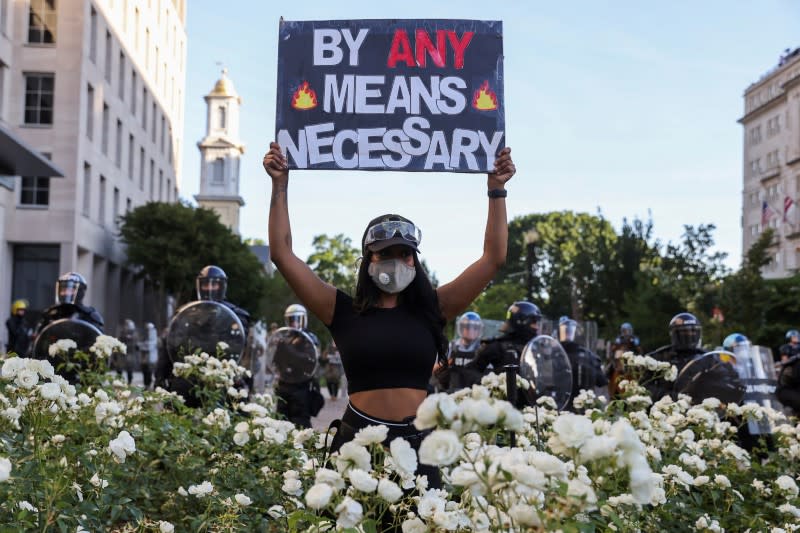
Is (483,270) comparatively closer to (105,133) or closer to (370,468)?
(370,468)

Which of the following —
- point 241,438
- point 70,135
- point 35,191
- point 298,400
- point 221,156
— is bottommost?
point 298,400

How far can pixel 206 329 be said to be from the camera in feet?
34.3

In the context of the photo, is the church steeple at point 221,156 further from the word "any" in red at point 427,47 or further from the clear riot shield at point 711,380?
the word "any" in red at point 427,47

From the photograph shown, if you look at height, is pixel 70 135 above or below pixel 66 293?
above

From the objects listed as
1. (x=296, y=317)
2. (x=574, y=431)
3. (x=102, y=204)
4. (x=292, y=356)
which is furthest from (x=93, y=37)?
(x=574, y=431)

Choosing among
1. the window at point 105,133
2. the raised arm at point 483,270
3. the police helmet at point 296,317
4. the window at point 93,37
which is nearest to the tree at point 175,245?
the window at point 105,133

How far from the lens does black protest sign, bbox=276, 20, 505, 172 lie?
17.4 ft

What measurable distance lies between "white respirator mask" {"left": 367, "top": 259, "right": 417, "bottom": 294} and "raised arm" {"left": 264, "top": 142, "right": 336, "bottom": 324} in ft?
0.61

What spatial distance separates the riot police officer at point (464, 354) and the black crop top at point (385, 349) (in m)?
7.56

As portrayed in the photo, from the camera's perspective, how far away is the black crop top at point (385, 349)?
4.25 meters

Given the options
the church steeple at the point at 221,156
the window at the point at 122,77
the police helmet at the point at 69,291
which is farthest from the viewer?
the church steeple at the point at 221,156

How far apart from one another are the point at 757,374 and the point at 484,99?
7.87m

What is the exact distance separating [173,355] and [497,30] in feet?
19.1

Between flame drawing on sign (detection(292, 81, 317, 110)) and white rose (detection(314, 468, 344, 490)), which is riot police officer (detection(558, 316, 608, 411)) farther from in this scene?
white rose (detection(314, 468, 344, 490))
